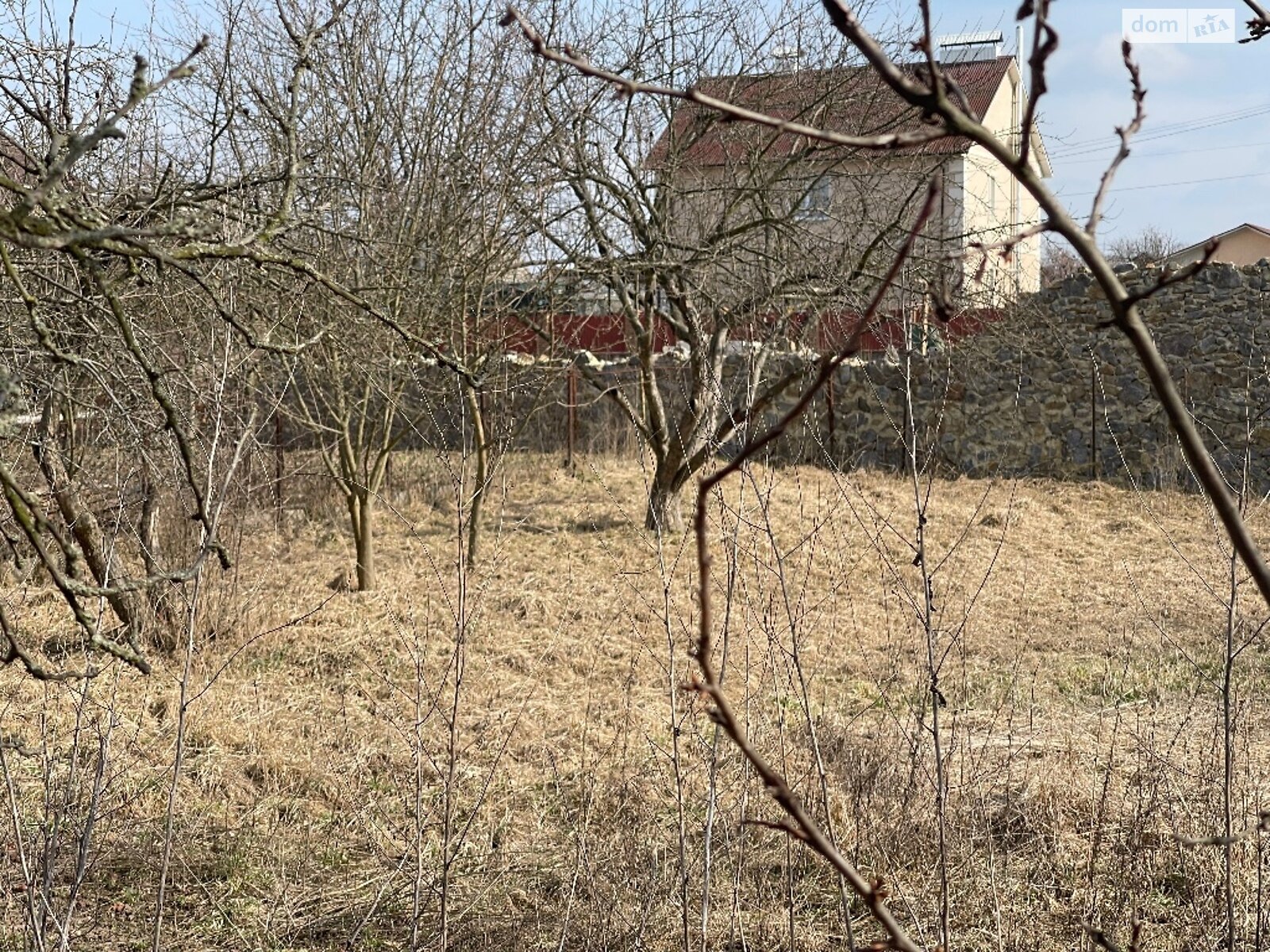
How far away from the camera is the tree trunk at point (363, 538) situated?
791cm

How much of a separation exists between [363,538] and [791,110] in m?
4.44

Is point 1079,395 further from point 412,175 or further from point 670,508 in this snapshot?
point 412,175

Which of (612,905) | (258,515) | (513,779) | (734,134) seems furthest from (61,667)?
(734,134)

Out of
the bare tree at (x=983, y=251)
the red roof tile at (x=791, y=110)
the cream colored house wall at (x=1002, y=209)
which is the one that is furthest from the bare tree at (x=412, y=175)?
the bare tree at (x=983, y=251)

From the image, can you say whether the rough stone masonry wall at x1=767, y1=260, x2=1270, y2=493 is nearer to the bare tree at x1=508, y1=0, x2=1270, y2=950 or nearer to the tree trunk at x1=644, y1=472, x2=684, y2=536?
the tree trunk at x1=644, y1=472, x2=684, y2=536

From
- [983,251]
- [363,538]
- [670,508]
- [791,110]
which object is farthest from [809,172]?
[983,251]

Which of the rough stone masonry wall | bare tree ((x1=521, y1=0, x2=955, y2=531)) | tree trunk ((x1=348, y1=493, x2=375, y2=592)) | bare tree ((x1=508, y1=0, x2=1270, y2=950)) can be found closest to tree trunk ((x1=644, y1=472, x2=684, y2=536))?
bare tree ((x1=521, y1=0, x2=955, y2=531))

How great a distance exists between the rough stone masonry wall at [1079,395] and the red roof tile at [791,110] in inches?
119

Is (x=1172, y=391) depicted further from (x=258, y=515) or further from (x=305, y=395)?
(x=305, y=395)

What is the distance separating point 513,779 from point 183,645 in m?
2.58

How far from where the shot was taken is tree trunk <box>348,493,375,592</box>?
791cm

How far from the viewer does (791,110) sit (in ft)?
29.0

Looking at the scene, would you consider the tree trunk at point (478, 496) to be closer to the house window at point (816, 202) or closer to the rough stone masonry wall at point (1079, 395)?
the house window at point (816, 202)

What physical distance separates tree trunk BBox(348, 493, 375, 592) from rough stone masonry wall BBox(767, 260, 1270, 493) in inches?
202
